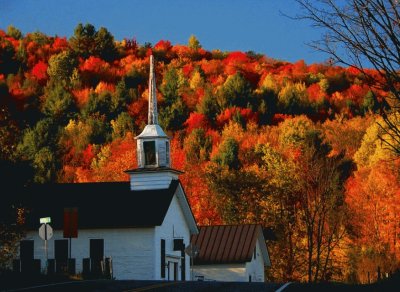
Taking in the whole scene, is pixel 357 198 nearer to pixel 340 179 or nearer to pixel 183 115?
pixel 340 179

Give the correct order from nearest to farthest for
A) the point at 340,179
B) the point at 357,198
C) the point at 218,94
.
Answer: the point at 357,198
the point at 340,179
the point at 218,94

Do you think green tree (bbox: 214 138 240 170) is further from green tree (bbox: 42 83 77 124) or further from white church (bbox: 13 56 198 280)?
green tree (bbox: 42 83 77 124)

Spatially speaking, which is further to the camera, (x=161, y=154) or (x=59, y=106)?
(x=59, y=106)

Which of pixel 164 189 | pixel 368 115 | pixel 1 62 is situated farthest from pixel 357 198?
pixel 1 62

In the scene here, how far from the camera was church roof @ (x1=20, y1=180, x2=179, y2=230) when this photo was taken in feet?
170

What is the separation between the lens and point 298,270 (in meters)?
72.8

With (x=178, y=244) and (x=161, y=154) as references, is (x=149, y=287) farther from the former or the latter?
(x=161, y=154)

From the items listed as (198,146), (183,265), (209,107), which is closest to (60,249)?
(183,265)

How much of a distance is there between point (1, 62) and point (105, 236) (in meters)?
141

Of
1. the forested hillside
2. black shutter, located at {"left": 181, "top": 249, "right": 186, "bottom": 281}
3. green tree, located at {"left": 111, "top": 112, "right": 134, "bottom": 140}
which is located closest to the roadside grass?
the forested hillside

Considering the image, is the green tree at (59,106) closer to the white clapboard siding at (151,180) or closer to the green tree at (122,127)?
the green tree at (122,127)

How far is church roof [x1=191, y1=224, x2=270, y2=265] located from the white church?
2.34m

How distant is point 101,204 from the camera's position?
54250 mm

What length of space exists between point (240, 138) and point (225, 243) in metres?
65.8
